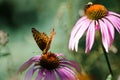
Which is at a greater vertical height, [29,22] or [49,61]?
[49,61]

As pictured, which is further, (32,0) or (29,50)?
(32,0)

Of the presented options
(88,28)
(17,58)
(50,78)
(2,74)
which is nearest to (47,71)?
(50,78)

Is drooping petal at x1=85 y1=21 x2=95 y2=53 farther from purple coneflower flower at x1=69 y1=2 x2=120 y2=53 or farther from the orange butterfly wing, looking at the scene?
the orange butterfly wing

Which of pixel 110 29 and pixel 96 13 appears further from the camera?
pixel 96 13

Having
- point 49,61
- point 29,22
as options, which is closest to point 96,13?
point 49,61

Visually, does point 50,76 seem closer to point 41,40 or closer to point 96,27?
point 41,40

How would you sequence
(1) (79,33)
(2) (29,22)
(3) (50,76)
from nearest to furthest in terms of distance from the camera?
1. (3) (50,76)
2. (1) (79,33)
3. (2) (29,22)

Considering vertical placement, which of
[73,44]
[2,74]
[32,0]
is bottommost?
[2,74]

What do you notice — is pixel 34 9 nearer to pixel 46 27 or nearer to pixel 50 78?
pixel 46 27

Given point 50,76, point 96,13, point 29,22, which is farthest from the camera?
point 29,22
